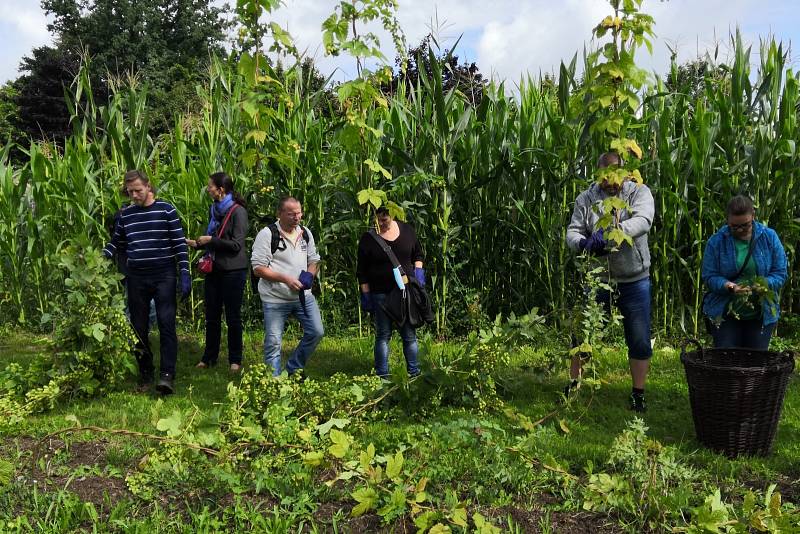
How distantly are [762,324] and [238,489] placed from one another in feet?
11.1

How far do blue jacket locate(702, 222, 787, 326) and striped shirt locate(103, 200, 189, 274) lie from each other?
386 cm

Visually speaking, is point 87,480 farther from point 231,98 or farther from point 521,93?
point 521,93

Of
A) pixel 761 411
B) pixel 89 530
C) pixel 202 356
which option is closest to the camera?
pixel 89 530

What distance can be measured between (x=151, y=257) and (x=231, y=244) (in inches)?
29.3

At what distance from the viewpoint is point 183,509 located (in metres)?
3.01

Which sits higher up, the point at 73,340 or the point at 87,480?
the point at 73,340

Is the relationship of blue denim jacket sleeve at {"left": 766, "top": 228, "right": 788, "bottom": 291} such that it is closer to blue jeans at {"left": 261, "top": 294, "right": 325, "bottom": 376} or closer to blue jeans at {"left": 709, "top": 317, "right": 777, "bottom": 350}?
blue jeans at {"left": 709, "top": 317, "right": 777, "bottom": 350}

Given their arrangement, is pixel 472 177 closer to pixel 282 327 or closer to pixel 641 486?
pixel 282 327

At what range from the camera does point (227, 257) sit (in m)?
5.64

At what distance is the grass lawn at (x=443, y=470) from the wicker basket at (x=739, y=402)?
11 cm

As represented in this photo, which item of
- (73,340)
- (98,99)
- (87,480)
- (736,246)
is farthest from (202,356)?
(98,99)

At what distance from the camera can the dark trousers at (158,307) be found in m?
5.04

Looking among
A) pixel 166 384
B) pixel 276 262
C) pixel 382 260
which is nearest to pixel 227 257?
pixel 276 262

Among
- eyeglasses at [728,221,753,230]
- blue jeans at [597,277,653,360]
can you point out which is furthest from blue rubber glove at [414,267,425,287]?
eyeglasses at [728,221,753,230]
